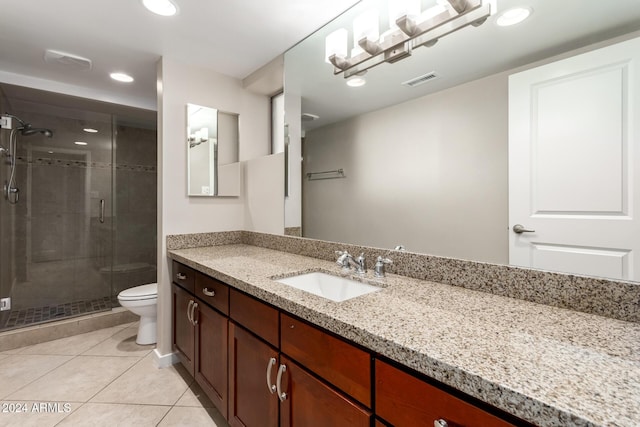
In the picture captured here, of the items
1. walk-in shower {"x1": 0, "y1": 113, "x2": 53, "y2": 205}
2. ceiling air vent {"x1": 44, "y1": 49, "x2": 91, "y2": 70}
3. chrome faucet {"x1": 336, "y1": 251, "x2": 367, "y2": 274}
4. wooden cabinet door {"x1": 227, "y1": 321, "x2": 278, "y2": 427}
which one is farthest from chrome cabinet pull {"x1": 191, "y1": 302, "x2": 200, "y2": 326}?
walk-in shower {"x1": 0, "y1": 113, "x2": 53, "y2": 205}

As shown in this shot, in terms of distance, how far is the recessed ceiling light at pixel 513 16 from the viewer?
108 centimetres

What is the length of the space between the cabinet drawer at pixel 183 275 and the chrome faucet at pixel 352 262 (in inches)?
35.1

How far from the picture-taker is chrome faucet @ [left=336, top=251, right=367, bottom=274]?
56.2 inches

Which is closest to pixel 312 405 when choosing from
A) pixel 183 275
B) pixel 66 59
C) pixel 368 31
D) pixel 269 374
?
pixel 269 374

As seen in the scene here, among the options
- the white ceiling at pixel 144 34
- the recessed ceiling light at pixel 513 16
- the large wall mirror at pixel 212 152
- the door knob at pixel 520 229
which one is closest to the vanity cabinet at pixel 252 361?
the door knob at pixel 520 229

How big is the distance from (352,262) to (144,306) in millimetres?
1812

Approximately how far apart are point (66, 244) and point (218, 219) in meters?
2.12

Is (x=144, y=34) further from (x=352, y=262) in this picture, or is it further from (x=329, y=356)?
(x=329, y=356)

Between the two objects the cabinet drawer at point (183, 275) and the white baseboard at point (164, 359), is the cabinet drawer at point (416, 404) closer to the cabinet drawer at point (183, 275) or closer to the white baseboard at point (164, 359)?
the cabinet drawer at point (183, 275)

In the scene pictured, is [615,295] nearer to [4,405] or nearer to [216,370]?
[216,370]

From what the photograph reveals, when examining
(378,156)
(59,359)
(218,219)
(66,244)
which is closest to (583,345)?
(378,156)

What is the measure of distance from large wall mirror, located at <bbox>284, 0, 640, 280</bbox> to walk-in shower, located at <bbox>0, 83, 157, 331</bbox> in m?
2.47

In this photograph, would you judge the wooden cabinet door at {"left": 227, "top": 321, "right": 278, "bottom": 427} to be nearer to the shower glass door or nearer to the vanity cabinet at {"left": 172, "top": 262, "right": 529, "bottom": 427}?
the vanity cabinet at {"left": 172, "top": 262, "right": 529, "bottom": 427}

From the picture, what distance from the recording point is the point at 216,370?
1518mm
